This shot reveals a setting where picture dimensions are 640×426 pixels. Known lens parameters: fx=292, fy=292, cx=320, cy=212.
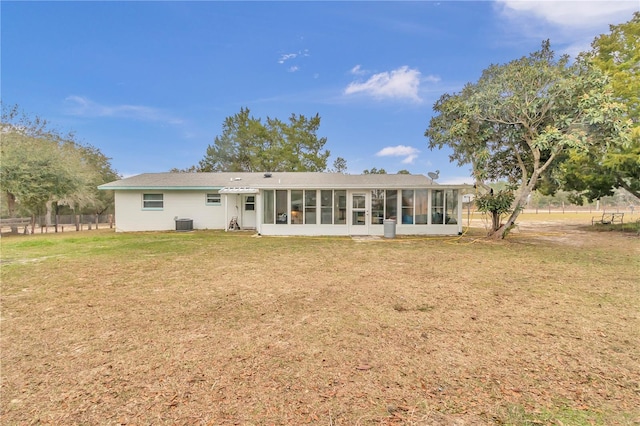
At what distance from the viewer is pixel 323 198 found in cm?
1412

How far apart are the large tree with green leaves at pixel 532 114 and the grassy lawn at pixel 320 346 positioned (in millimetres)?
→ 5836

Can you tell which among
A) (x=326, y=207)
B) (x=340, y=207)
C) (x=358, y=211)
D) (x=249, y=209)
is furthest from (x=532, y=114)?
(x=249, y=209)

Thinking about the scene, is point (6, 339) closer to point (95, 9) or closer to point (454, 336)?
point (454, 336)

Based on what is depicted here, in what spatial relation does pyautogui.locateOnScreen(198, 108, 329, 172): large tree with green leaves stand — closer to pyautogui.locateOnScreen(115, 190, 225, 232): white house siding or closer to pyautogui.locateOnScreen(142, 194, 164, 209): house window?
pyautogui.locateOnScreen(115, 190, 225, 232): white house siding

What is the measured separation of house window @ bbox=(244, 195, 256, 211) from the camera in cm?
1741

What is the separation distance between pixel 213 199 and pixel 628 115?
22.0m

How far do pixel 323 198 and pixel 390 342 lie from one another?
1095cm

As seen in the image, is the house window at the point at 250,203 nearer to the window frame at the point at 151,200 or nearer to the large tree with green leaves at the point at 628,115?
the window frame at the point at 151,200

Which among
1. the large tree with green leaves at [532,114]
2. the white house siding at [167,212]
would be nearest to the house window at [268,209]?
the white house siding at [167,212]

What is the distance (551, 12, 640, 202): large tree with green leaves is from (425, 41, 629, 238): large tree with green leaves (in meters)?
2.56

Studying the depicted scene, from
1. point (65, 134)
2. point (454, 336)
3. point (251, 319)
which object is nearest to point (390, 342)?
point (454, 336)

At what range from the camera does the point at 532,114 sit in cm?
1168

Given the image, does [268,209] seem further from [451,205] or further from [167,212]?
[451,205]

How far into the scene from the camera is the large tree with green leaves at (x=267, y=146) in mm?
28812
